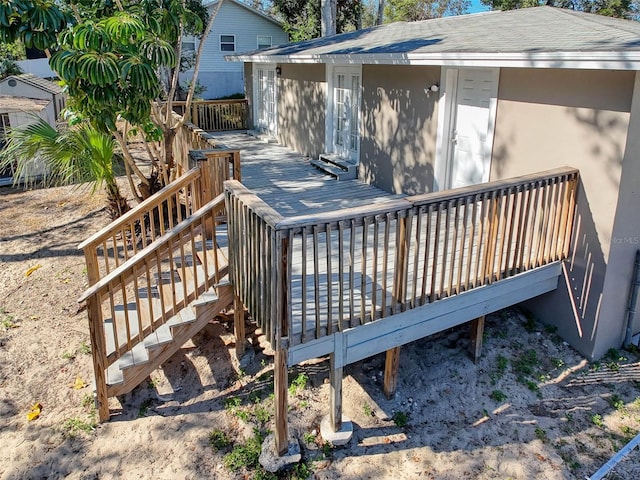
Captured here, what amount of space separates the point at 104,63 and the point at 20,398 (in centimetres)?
357

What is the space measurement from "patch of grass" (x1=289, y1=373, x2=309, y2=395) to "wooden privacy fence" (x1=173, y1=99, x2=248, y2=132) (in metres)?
10.8

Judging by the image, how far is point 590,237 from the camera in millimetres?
5145

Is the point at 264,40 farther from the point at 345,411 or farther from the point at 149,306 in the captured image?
the point at 345,411

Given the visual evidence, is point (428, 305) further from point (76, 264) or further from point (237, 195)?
point (76, 264)

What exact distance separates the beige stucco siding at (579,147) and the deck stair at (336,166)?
3554 mm

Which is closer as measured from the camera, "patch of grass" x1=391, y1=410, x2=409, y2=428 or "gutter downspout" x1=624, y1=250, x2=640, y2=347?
"patch of grass" x1=391, y1=410, x2=409, y2=428

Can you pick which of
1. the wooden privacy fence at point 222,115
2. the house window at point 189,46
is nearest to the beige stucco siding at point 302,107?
the wooden privacy fence at point 222,115

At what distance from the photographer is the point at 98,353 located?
447 cm

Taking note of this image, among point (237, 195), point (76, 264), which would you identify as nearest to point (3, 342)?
point (76, 264)

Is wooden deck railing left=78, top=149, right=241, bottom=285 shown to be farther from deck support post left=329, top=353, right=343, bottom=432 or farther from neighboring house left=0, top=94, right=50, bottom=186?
neighboring house left=0, top=94, right=50, bottom=186

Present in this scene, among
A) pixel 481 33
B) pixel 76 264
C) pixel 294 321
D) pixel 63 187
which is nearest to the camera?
pixel 294 321

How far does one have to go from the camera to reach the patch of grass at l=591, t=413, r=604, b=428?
183 inches

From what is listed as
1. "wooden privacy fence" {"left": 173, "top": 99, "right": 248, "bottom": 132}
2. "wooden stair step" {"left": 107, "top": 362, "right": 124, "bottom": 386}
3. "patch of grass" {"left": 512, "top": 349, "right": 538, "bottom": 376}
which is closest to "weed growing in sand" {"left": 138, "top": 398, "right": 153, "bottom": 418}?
"wooden stair step" {"left": 107, "top": 362, "right": 124, "bottom": 386}

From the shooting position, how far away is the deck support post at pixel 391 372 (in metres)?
4.75
